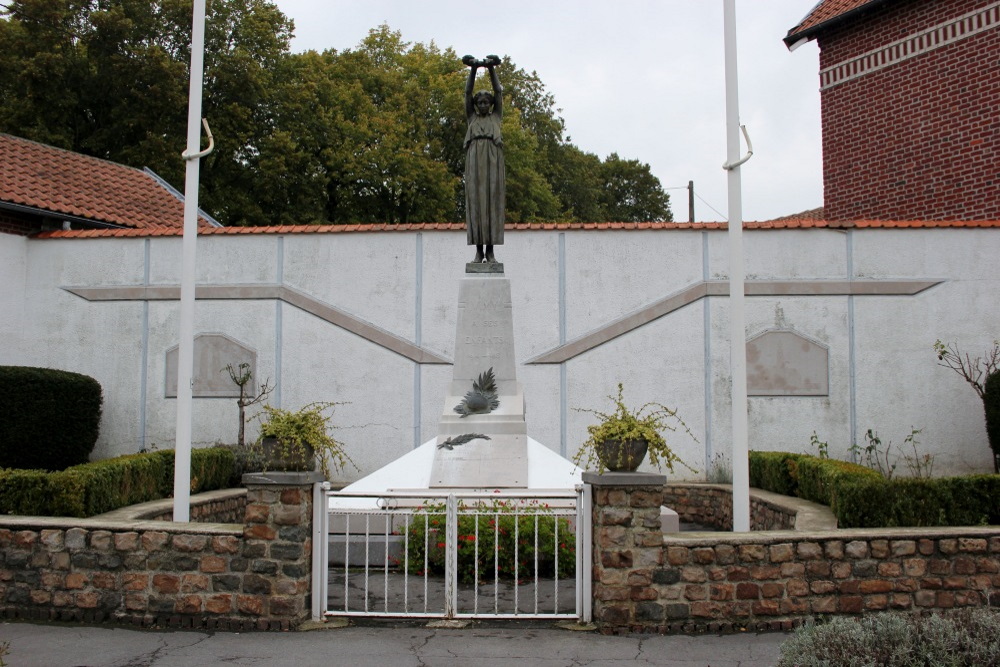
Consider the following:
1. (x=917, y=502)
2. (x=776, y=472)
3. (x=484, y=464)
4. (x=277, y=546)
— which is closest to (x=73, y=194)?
(x=484, y=464)

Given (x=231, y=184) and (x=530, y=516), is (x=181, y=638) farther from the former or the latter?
(x=231, y=184)

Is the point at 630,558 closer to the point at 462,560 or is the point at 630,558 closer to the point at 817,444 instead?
the point at 462,560

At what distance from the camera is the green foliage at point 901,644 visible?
12.9 feet

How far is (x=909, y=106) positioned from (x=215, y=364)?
12.4m

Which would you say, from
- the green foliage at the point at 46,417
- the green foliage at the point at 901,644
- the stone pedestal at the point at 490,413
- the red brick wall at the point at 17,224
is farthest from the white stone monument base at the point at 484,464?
the red brick wall at the point at 17,224

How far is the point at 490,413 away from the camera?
998 cm

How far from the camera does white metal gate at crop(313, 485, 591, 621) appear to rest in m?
6.26

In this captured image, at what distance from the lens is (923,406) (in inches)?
541

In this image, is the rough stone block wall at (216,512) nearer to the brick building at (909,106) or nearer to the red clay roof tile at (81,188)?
the red clay roof tile at (81,188)

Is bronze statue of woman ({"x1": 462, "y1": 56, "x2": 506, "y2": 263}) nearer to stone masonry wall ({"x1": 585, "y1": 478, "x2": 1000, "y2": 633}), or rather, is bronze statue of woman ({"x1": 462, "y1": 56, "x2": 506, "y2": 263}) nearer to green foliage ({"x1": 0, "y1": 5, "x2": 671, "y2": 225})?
stone masonry wall ({"x1": 585, "y1": 478, "x2": 1000, "y2": 633})

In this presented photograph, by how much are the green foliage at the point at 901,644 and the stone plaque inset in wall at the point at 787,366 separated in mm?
9742

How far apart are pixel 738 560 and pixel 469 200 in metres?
5.79

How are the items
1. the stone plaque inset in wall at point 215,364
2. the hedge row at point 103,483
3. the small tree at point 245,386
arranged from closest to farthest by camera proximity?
the hedge row at point 103,483, the small tree at point 245,386, the stone plaque inset in wall at point 215,364

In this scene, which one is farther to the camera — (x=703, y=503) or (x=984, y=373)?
(x=984, y=373)
